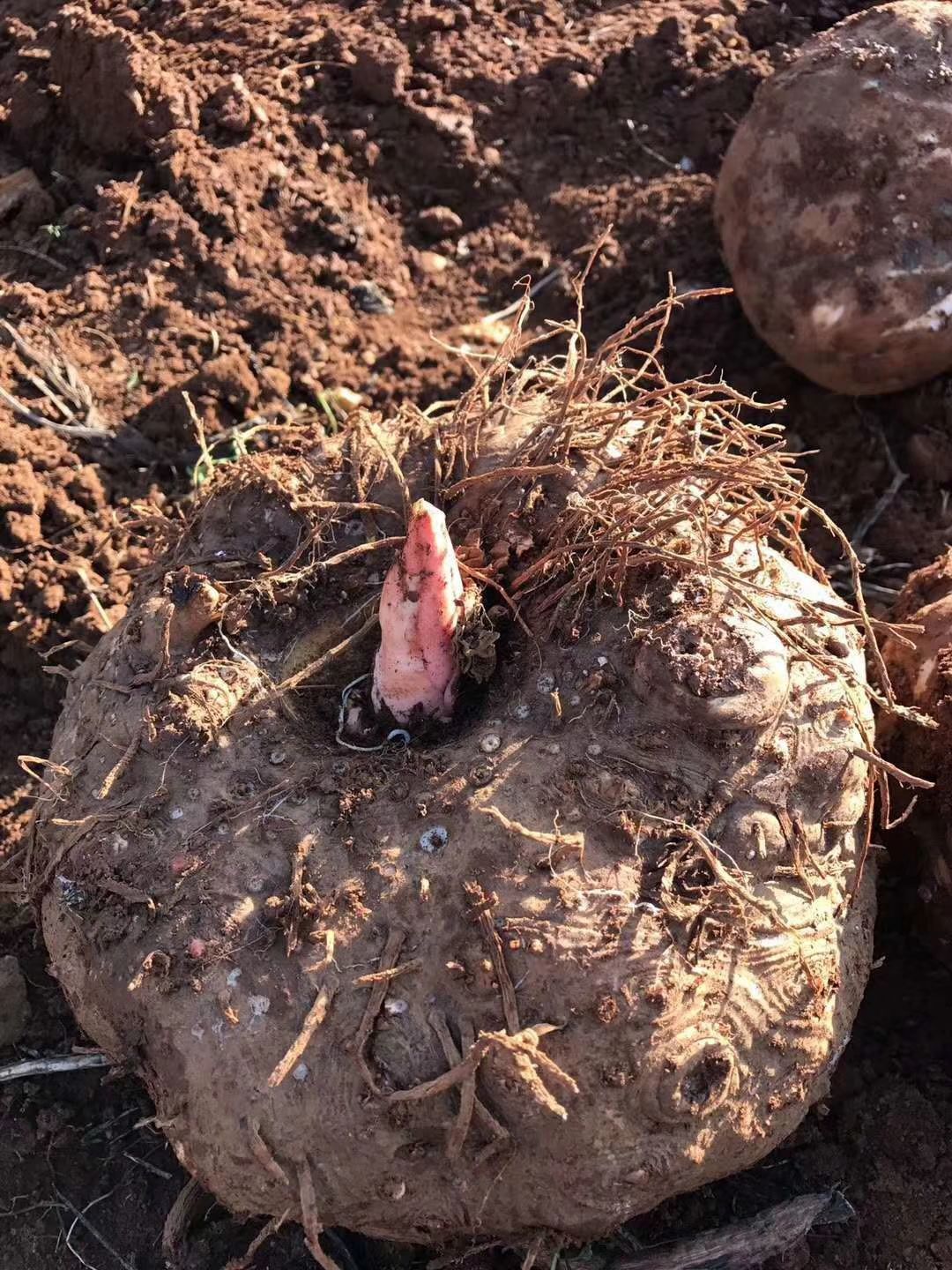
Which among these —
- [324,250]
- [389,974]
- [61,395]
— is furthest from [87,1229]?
[324,250]

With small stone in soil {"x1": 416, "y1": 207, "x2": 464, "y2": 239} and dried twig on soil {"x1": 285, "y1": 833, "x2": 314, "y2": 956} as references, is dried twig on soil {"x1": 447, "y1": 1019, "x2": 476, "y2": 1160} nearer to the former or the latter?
dried twig on soil {"x1": 285, "y1": 833, "x2": 314, "y2": 956}

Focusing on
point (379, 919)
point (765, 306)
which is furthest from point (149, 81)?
point (379, 919)

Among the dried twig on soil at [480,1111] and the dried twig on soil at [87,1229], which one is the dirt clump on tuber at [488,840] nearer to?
the dried twig on soil at [480,1111]

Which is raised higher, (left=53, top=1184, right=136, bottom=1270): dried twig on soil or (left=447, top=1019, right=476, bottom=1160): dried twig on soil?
(left=447, top=1019, right=476, bottom=1160): dried twig on soil

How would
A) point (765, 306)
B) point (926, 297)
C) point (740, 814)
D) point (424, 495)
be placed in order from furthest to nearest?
point (765, 306)
point (926, 297)
point (424, 495)
point (740, 814)

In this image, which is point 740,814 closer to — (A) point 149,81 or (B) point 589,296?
(B) point 589,296

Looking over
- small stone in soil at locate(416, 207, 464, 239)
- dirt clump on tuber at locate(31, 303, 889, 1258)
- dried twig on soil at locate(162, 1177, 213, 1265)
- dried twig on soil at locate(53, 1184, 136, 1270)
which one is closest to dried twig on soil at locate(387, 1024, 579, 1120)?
dirt clump on tuber at locate(31, 303, 889, 1258)
